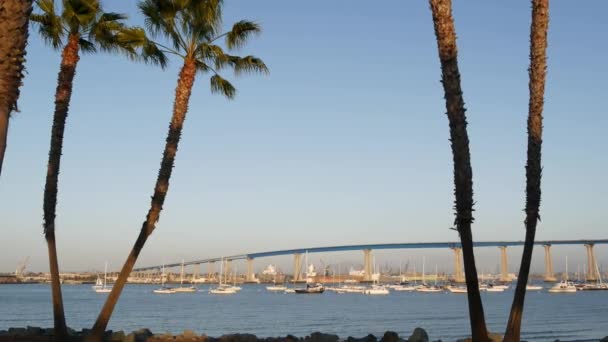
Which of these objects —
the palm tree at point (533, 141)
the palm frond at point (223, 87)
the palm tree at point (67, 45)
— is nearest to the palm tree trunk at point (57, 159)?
the palm tree at point (67, 45)

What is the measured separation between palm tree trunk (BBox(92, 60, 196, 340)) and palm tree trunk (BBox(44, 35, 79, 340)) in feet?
3.53

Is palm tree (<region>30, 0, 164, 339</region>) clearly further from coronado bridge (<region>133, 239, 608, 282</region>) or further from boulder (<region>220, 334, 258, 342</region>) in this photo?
coronado bridge (<region>133, 239, 608, 282</region>)

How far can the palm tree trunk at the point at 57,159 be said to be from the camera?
16609mm

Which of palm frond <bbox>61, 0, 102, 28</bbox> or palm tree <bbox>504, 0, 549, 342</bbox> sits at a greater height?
palm frond <bbox>61, 0, 102, 28</bbox>

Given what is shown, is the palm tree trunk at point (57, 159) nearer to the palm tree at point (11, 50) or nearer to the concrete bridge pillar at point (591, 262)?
the palm tree at point (11, 50)

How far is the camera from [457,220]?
12.2 meters

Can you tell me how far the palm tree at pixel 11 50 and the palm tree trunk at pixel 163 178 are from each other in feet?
34.6

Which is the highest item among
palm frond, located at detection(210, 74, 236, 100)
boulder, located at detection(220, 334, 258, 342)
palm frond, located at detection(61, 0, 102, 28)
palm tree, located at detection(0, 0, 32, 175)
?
palm frond, located at detection(61, 0, 102, 28)

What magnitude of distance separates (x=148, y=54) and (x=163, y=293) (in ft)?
460

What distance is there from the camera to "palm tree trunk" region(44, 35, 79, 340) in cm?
1661

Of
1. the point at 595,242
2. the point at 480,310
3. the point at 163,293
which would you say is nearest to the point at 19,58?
the point at 480,310

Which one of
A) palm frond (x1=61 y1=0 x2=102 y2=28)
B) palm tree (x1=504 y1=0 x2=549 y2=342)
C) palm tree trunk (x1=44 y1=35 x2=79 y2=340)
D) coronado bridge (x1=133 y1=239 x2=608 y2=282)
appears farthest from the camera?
coronado bridge (x1=133 y1=239 x2=608 y2=282)

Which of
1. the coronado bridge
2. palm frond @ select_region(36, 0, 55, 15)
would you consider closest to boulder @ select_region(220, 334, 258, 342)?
palm frond @ select_region(36, 0, 55, 15)

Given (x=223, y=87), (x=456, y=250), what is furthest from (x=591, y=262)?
(x=223, y=87)
